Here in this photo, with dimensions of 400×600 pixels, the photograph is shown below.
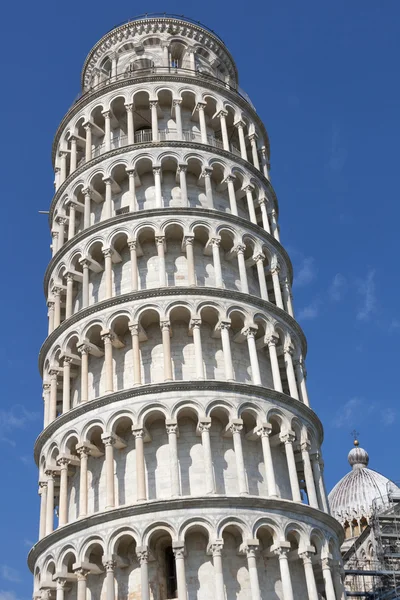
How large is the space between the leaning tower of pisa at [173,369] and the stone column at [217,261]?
8cm

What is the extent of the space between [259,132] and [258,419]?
51.9 feet

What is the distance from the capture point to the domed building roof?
207 ft

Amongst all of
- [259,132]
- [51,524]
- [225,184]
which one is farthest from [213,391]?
[259,132]

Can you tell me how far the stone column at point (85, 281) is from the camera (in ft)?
97.2

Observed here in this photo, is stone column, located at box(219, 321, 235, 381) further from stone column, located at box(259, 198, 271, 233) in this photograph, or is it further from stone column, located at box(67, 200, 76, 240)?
stone column, located at box(67, 200, 76, 240)

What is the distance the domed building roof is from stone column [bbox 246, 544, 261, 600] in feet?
130

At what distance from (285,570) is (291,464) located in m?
3.64

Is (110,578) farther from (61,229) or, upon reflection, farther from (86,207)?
(61,229)

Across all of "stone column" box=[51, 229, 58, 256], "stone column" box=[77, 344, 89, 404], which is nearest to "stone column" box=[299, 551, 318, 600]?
"stone column" box=[77, 344, 89, 404]

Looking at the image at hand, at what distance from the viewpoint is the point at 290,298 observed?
32.8 meters

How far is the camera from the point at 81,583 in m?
23.9

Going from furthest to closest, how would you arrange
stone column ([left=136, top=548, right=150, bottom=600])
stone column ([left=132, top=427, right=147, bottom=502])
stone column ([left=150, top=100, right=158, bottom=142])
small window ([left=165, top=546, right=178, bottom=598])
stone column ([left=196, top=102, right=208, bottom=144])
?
stone column ([left=196, top=102, right=208, bottom=144]) → stone column ([left=150, top=100, right=158, bottom=142]) → stone column ([left=132, top=427, right=147, bottom=502]) → small window ([left=165, top=546, right=178, bottom=598]) → stone column ([left=136, top=548, right=150, bottom=600])

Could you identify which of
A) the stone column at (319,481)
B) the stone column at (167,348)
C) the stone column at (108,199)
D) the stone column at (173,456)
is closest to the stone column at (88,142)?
the stone column at (108,199)

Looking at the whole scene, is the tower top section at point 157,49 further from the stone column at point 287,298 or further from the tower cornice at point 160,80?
the stone column at point 287,298
